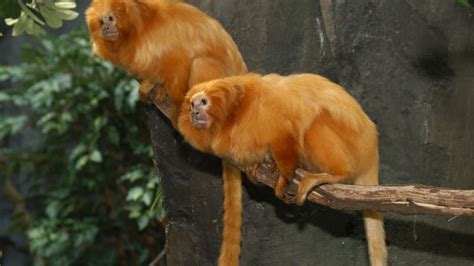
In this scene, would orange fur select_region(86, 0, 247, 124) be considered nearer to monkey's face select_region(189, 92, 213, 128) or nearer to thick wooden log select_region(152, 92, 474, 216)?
monkey's face select_region(189, 92, 213, 128)

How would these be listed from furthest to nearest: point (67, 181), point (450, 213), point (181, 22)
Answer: point (67, 181), point (181, 22), point (450, 213)

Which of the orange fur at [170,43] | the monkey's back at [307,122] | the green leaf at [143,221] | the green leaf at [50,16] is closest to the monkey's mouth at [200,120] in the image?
the monkey's back at [307,122]

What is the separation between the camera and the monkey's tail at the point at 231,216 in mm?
3914

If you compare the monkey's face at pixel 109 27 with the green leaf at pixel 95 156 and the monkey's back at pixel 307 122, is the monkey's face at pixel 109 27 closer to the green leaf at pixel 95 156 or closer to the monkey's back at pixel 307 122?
the monkey's back at pixel 307 122

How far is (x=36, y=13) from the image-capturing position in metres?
4.54

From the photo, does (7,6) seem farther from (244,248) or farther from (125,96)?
(125,96)

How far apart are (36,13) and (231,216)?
5.87ft

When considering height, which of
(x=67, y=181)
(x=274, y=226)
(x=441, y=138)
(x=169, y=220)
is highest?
(x=441, y=138)

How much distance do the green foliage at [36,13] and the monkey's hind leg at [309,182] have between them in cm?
206

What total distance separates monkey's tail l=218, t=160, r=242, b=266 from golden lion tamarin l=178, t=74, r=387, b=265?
1.32 feet

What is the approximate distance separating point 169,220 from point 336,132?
1.60 m

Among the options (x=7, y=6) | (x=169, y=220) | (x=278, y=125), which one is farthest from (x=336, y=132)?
(x=7, y=6)

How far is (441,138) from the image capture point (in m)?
4.45

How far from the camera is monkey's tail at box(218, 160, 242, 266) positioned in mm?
3914
